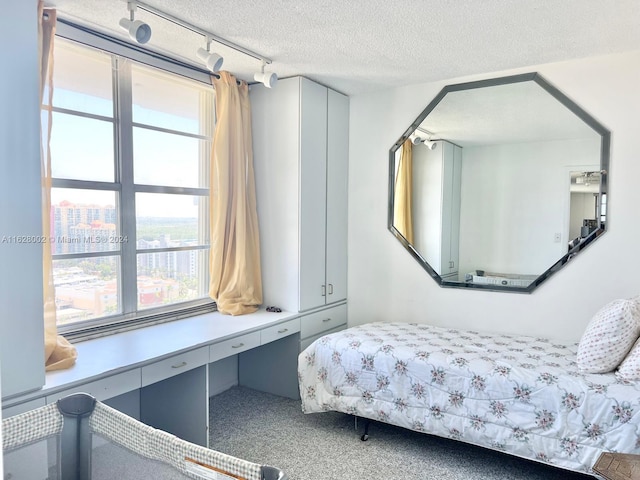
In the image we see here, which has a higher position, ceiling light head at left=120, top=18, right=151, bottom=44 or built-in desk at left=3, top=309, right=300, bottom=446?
ceiling light head at left=120, top=18, right=151, bottom=44

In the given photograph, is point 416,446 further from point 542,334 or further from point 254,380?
point 254,380

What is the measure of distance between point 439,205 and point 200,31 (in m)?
2.08

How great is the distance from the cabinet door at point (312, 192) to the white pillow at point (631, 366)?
1.99 metres

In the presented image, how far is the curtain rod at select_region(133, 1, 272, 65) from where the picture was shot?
226 centimetres

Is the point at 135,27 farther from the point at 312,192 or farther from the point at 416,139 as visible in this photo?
the point at 416,139

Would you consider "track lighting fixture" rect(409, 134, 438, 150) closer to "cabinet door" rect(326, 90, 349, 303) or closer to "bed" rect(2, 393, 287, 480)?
"cabinet door" rect(326, 90, 349, 303)

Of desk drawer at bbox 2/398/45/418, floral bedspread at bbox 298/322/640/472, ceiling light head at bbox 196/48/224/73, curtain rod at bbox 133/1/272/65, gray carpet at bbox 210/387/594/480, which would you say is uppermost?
curtain rod at bbox 133/1/272/65

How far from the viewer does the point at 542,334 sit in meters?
3.12

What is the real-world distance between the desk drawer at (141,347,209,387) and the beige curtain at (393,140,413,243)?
183cm

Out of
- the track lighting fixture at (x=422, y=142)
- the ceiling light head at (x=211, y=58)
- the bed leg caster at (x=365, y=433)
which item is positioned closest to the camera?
the ceiling light head at (x=211, y=58)

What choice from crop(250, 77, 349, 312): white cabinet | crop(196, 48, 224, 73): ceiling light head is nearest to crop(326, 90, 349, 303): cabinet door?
crop(250, 77, 349, 312): white cabinet

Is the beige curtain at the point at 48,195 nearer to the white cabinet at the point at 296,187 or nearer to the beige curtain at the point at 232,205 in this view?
the beige curtain at the point at 232,205

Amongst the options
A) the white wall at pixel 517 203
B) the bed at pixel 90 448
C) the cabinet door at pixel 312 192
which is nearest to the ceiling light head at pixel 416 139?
the white wall at pixel 517 203

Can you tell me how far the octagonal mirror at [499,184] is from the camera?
3014 millimetres
